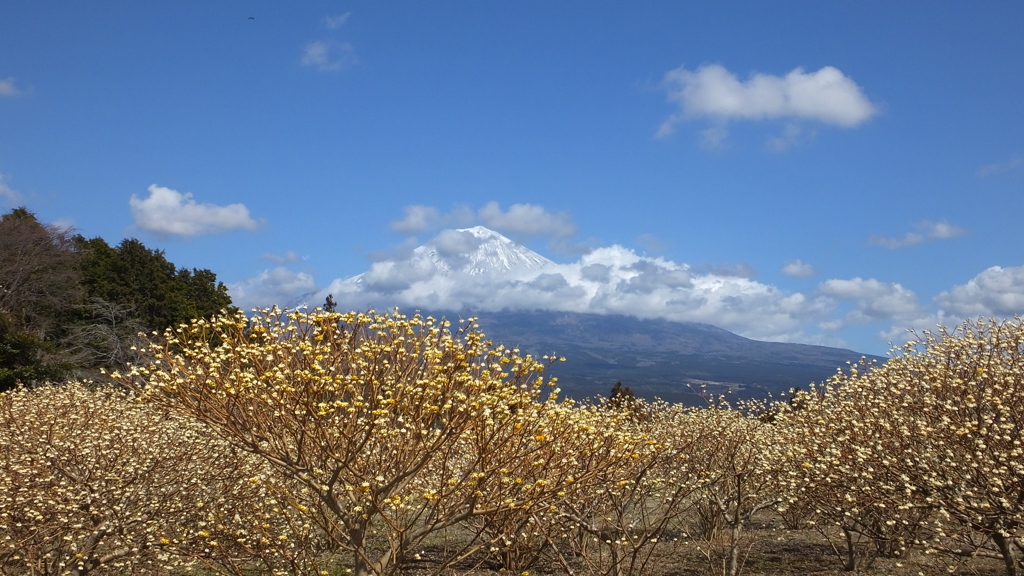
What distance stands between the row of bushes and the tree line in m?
14.1

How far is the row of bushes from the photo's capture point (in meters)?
6.57

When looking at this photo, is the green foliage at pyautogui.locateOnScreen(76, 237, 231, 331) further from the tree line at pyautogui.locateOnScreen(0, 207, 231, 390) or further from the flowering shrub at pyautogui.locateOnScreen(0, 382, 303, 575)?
the flowering shrub at pyautogui.locateOnScreen(0, 382, 303, 575)

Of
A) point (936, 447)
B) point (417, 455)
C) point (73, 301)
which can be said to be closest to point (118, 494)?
point (417, 455)

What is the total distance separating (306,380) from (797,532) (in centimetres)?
1451

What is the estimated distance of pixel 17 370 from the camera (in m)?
24.3

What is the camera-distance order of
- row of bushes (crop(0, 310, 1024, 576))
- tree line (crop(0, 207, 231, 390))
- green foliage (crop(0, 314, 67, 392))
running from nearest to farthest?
row of bushes (crop(0, 310, 1024, 576)) → green foliage (crop(0, 314, 67, 392)) → tree line (crop(0, 207, 231, 390))

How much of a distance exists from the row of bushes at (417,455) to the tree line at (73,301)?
14108 millimetres

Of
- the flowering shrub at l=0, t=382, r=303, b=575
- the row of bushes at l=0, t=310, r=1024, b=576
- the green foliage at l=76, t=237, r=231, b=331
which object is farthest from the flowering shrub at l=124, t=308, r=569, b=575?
the green foliage at l=76, t=237, r=231, b=331

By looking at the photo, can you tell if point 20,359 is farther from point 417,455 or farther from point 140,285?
point 417,455

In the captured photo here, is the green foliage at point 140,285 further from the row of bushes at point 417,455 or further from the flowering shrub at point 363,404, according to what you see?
the flowering shrub at point 363,404

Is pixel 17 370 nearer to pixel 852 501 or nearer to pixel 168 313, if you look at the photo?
pixel 168 313

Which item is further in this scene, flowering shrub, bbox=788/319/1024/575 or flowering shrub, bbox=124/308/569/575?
flowering shrub, bbox=788/319/1024/575

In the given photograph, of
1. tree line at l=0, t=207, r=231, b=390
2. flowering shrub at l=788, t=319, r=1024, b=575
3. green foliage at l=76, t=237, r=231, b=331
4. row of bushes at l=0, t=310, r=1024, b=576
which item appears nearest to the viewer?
row of bushes at l=0, t=310, r=1024, b=576

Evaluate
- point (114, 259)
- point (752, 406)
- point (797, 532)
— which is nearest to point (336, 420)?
point (752, 406)
